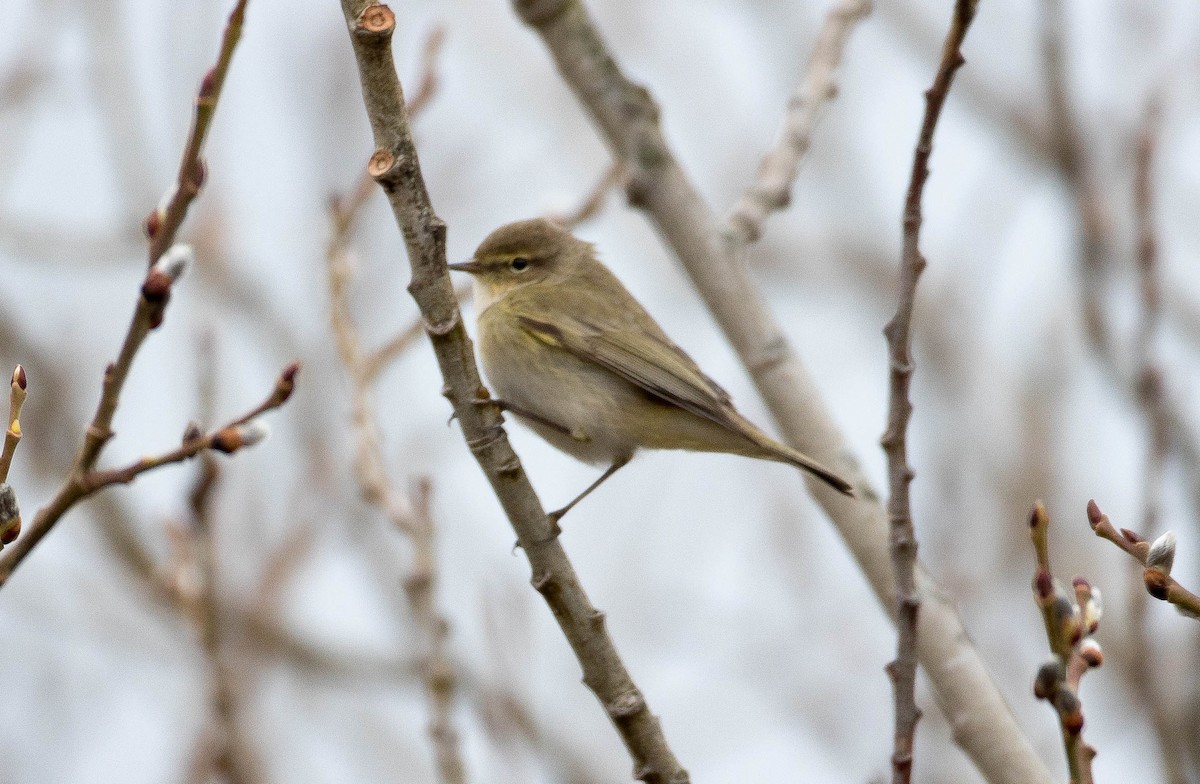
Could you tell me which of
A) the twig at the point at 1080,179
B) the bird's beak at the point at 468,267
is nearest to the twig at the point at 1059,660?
the twig at the point at 1080,179

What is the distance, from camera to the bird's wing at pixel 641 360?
14.1 ft

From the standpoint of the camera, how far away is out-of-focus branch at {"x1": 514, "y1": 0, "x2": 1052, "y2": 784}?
3.45 m

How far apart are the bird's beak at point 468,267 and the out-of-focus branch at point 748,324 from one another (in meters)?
0.89

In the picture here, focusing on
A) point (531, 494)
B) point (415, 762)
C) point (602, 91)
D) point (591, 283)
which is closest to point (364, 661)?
point (415, 762)

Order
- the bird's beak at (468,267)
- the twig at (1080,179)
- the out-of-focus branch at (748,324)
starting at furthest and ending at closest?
the bird's beak at (468,267), the twig at (1080,179), the out-of-focus branch at (748,324)

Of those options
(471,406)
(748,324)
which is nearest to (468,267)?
(748,324)

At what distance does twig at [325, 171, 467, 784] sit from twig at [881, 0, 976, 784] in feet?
3.90

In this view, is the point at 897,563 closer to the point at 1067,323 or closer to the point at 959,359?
the point at 959,359

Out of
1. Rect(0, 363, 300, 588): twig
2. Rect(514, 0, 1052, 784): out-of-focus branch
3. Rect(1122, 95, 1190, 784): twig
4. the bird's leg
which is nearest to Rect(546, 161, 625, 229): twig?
Rect(514, 0, 1052, 784): out-of-focus branch

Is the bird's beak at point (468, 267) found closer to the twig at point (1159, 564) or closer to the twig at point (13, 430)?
the twig at point (13, 430)

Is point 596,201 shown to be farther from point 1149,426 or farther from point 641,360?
point 1149,426

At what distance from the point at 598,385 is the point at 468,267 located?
900 mm

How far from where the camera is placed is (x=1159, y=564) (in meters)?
2.10

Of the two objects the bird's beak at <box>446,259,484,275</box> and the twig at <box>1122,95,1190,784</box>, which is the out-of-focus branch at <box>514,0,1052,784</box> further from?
the bird's beak at <box>446,259,484,275</box>
